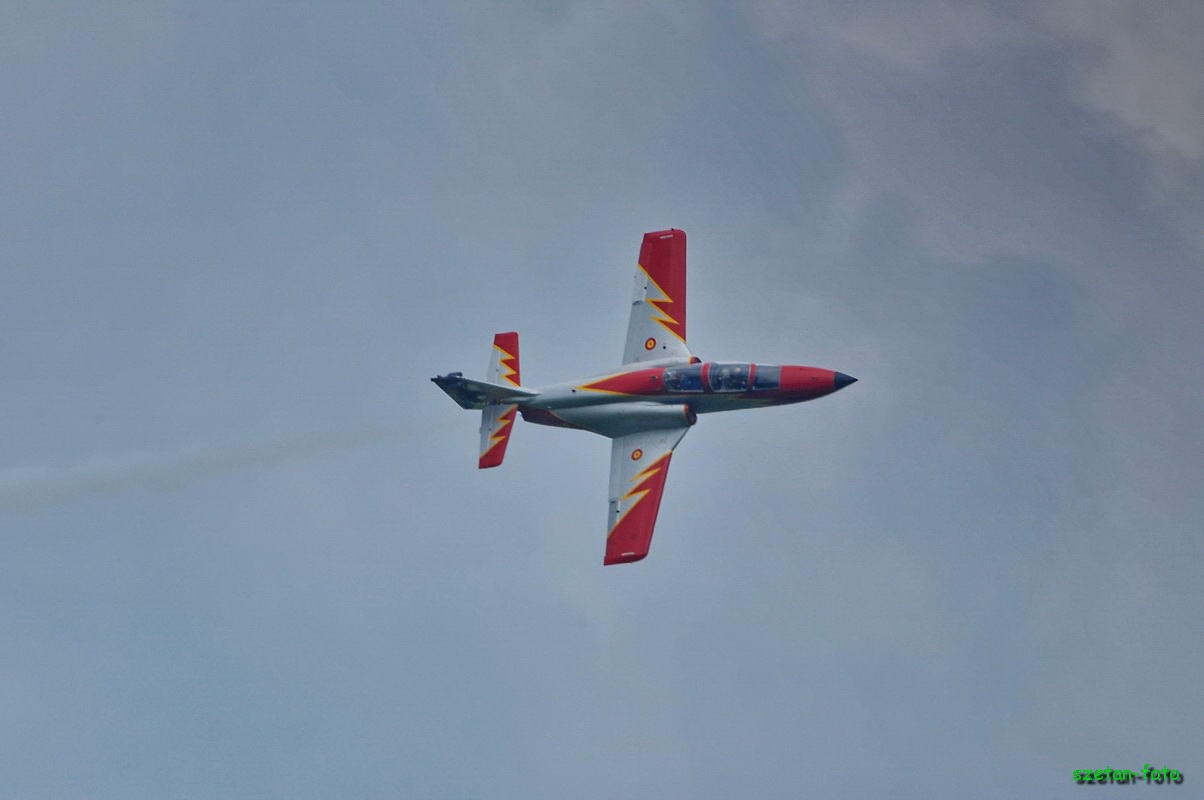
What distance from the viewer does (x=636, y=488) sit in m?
55.6

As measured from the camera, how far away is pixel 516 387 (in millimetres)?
58625

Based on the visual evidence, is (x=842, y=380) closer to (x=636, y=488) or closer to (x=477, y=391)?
(x=636, y=488)

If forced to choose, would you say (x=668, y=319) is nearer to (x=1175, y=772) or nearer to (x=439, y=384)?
(x=439, y=384)

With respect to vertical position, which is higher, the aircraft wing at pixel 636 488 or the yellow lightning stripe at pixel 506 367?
the yellow lightning stripe at pixel 506 367

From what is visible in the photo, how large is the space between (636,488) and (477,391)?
7.67m

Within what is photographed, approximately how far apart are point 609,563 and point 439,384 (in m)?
10.5

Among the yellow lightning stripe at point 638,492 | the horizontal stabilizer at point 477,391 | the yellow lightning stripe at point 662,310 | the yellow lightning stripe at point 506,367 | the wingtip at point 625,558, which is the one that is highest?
the yellow lightning stripe at point 662,310

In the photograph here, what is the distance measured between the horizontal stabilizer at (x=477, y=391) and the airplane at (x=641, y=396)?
0.04 meters

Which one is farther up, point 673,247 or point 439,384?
point 673,247

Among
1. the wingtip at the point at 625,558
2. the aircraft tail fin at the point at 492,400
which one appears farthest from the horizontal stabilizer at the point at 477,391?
the wingtip at the point at 625,558

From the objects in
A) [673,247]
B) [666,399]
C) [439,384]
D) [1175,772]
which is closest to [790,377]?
[666,399]

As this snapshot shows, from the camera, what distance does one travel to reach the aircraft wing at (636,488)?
54.2 meters

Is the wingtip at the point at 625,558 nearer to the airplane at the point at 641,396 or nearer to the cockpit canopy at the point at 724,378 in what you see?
the airplane at the point at 641,396

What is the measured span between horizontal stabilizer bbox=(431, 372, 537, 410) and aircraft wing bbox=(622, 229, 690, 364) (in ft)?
15.2
